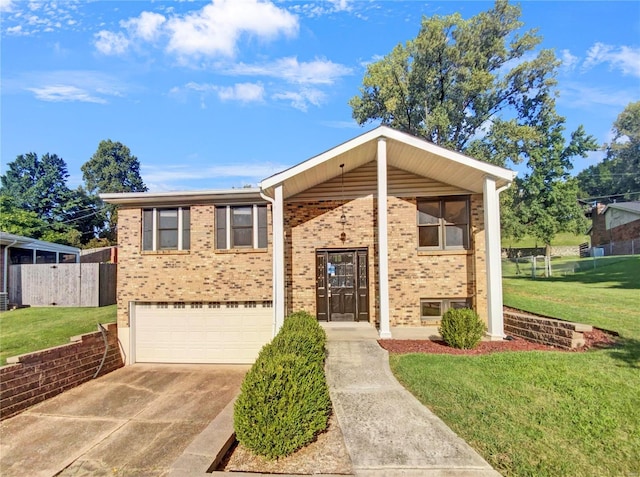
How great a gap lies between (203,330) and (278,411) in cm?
721

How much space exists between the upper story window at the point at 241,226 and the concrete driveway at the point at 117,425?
3637mm

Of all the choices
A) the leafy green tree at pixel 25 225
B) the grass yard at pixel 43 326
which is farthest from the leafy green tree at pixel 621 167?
the leafy green tree at pixel 25 225

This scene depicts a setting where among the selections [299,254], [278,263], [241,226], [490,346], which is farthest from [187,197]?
[490,346]

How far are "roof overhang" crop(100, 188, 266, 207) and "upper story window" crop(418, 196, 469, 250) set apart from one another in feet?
15.1

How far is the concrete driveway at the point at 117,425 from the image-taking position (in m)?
4.92

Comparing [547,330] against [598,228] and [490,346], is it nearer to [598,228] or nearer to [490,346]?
[490,346]

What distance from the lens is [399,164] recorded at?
29.7 feet

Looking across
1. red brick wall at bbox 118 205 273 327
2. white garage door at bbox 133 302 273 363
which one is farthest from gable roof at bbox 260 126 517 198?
white garage door at bbox 133 302 273 363

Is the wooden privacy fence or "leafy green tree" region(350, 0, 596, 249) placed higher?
"leafy green tree" region(350, 0, 596, 249)

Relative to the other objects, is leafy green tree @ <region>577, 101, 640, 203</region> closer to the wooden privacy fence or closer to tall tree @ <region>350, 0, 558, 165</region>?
tall tree @ <region>350, 0, 558, 165</region>

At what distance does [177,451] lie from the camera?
5117 mm

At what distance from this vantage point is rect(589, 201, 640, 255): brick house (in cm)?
2709

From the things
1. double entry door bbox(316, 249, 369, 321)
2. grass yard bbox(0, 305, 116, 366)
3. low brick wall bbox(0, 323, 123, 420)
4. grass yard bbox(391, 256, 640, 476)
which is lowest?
low brick wall bbox(0, 323, 123, 420)

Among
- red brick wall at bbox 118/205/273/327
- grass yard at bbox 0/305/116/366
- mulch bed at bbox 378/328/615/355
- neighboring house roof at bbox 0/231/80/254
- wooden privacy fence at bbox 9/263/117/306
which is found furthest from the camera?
neighboring house roof at bbox 0/231/80/254
